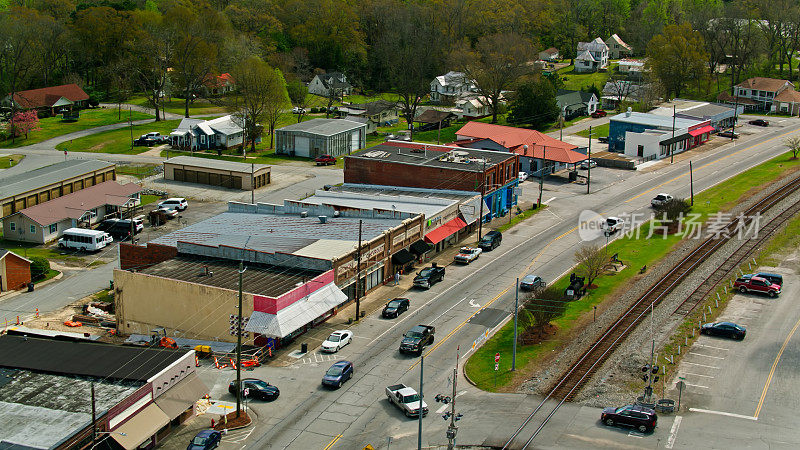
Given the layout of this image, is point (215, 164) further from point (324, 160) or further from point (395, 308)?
point (395, 308)

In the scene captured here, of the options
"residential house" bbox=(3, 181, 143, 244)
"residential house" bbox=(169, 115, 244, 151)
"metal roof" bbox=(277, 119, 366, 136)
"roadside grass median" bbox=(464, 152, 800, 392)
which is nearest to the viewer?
"roadside grass median" bbox=(464, 152, 800, 392)

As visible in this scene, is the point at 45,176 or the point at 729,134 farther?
the point at 729,134

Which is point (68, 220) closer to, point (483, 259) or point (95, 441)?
point (483, 259)

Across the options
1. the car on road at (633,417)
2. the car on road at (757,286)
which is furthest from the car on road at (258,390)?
the car on road at (757,286)

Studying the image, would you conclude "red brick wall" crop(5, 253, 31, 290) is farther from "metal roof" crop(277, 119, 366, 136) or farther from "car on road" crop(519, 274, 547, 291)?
"metal roof" crop(277, 119, 366, 136)

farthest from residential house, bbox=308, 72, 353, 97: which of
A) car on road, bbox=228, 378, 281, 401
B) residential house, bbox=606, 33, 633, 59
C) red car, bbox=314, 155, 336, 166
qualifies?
car on road, bbox=228, 378, 281, 401

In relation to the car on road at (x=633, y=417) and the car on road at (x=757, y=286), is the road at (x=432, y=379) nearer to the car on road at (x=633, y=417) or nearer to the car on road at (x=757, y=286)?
the car on road at (x=633, y=417)

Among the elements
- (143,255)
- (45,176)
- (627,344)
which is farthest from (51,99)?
(627,344)
